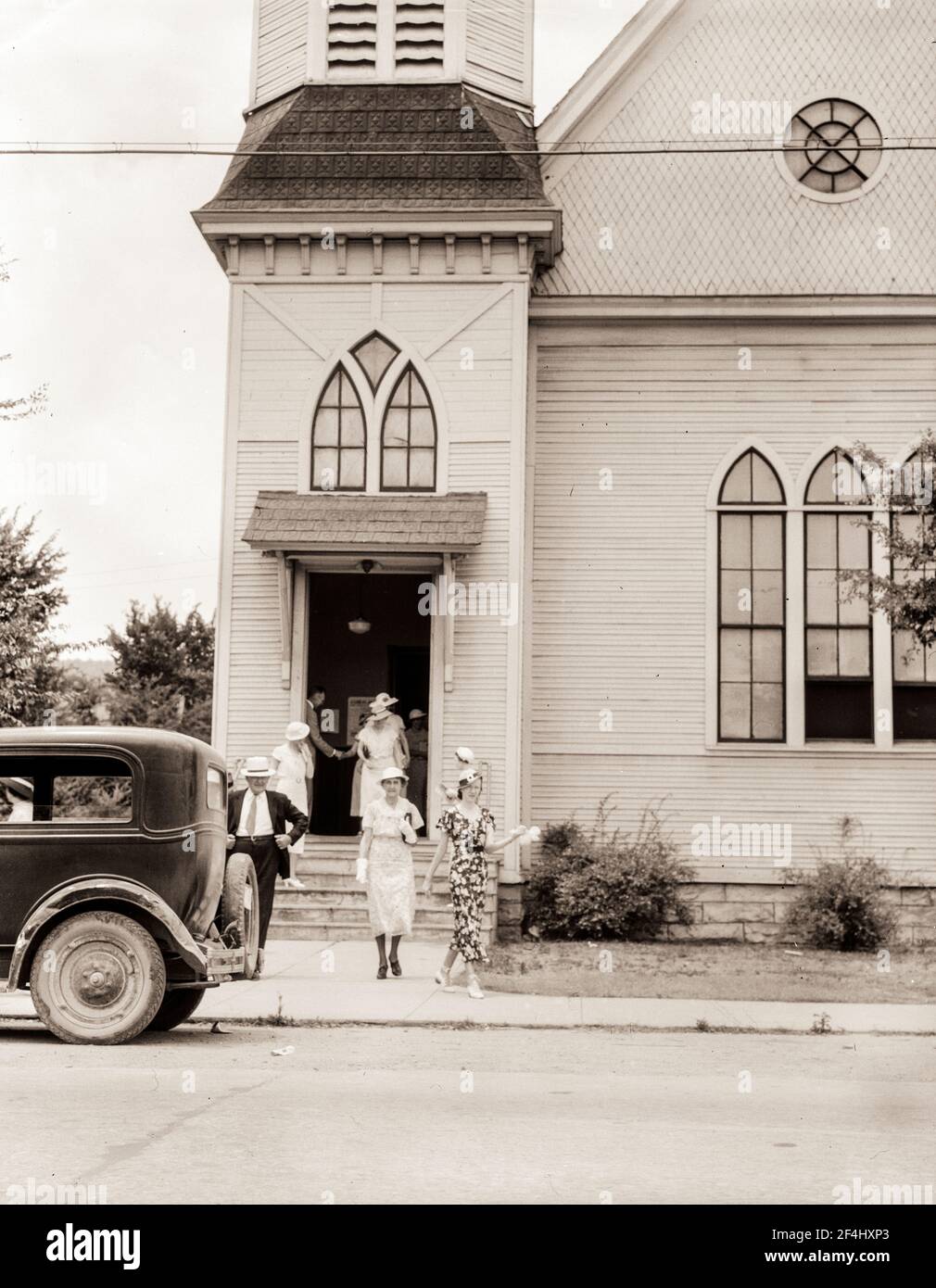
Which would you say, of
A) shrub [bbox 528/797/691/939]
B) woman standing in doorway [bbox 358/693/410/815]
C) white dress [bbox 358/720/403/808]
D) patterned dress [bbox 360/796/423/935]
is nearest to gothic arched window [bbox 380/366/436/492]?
woman standing in doorway [bbox 358/693/410/815]

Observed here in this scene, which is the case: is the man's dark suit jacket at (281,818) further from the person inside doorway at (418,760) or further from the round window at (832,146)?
Answer: the round window at (832,146)

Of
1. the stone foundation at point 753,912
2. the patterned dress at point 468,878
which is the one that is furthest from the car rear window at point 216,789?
the stone foundation at point 753,912

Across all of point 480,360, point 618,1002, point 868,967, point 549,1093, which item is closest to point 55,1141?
point 549,1093

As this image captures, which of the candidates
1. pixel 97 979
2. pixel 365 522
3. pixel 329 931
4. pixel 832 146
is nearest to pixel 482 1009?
pixel 97 979

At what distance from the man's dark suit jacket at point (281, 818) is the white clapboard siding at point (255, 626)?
4.07m

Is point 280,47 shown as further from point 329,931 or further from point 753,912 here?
point 753,912

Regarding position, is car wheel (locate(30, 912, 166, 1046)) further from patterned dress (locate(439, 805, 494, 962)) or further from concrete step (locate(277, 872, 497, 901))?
concrete step (locate(277, 872, 497, 901))

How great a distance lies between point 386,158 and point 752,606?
22.5 ft

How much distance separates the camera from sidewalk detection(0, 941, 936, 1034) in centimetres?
1123

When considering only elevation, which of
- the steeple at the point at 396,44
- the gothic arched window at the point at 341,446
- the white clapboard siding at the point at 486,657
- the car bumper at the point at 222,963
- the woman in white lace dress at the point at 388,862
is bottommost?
the car bumper at the point at 222,963

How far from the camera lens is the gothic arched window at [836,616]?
18.2 m

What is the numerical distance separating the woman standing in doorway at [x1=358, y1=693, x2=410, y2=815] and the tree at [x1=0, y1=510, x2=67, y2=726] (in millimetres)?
11311

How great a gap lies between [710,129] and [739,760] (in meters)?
7.74

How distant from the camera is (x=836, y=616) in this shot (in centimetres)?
1820
